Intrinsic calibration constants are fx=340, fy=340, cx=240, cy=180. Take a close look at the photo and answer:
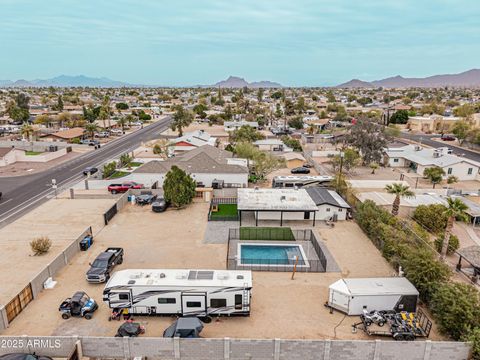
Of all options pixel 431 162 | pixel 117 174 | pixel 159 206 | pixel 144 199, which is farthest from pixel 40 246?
pixel 431 162

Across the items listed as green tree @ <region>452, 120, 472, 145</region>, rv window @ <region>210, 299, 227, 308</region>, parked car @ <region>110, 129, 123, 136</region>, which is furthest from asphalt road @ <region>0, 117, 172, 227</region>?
green tree @ <region>452, 120, 472, 145</region>

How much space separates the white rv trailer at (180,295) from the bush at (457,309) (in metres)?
10.6

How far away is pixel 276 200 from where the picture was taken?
35969 mm

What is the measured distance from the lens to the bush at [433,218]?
106 feet

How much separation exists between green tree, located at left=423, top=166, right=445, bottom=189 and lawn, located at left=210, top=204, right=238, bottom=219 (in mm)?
29733

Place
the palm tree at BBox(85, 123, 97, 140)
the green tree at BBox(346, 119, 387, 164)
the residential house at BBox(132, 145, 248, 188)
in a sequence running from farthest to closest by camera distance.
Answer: the palm tree at BBox(85, 123, 97, 140) < the green tree at BBox(346, 119, 387, 164) < the residential house at BBox(132, 145, 248, 188)

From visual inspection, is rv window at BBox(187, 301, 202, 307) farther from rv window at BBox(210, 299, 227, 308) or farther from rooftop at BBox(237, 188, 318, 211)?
rooftop at BBox(237, 188, 318, 211)

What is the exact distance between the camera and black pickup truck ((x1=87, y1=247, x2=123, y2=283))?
23.6 metres

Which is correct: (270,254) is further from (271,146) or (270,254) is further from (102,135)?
(102,135)

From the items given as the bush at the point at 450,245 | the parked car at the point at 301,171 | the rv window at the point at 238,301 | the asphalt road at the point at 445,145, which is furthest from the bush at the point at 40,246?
the asphalt road at the point at 445,145

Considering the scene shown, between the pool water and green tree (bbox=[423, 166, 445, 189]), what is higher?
green tree (bbox=[423, 166, 445, 189])

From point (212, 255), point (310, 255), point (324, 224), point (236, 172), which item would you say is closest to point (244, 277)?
point (212, 255)

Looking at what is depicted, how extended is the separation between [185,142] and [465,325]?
58031 millimetres

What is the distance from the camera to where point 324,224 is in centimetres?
3506
